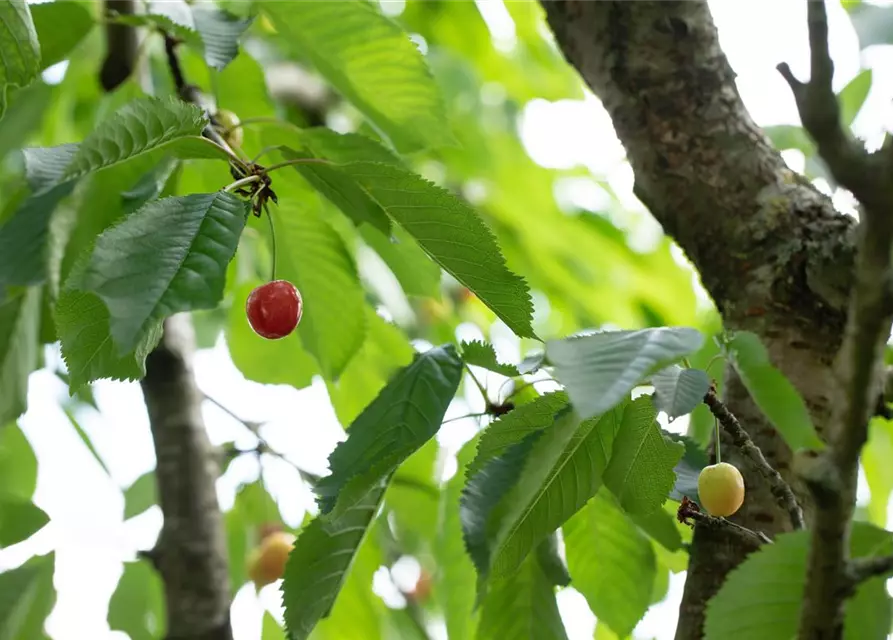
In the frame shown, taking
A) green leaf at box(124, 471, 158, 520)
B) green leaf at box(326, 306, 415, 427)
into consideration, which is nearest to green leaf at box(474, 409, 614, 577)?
green leaf at box(326, 306, 415, 427)

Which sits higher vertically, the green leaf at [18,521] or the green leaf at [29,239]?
the green leaf at [29,239]

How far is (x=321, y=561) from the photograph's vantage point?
0.67 metres

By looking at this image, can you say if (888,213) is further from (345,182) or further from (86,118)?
(86,118)

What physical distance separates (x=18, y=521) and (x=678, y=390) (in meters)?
0.87

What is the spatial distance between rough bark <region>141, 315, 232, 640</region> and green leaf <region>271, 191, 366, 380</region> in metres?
0.30

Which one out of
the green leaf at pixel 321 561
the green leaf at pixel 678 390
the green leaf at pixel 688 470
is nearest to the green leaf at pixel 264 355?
the green leaf at pixel 321 561

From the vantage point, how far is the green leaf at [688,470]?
616 mm

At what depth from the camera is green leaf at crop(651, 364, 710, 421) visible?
0.47m

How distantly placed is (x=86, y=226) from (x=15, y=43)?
1.11 ft

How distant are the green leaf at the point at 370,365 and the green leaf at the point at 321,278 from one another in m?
0.19

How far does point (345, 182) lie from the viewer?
70cm

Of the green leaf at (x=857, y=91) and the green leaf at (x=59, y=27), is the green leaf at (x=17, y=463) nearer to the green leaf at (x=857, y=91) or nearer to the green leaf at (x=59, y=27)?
the green leaf at (x=59, y=27)

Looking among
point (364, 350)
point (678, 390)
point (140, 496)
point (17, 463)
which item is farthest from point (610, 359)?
point (140, 496)

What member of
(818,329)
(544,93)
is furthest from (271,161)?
(544,93)
